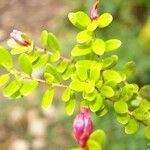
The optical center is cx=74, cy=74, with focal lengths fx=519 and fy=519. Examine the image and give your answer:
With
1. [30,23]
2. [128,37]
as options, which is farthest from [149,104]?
[30,23]

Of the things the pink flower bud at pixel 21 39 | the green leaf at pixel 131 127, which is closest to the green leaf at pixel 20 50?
the pink flower bud at pixel 21 39

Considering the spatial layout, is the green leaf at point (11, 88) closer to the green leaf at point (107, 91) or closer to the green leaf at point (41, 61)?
the green leaf at point (41, 61)

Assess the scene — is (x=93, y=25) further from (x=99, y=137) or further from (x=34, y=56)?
(x=99, y=137)

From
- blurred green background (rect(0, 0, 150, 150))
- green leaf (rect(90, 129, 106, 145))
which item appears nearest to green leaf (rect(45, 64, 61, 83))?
green leaf (rect(90, 129, 106, 145))

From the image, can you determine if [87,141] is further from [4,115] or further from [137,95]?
[4,115]

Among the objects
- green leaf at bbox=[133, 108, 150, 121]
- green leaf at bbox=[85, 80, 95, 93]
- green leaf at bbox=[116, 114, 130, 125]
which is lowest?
green leaf at bbox=[116, 114, 130, 125]

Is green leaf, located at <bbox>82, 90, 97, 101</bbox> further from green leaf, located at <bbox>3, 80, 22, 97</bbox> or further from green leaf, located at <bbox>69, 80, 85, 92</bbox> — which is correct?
green leaf, located at <bbox>3, 80, 22, 97</bbox>
